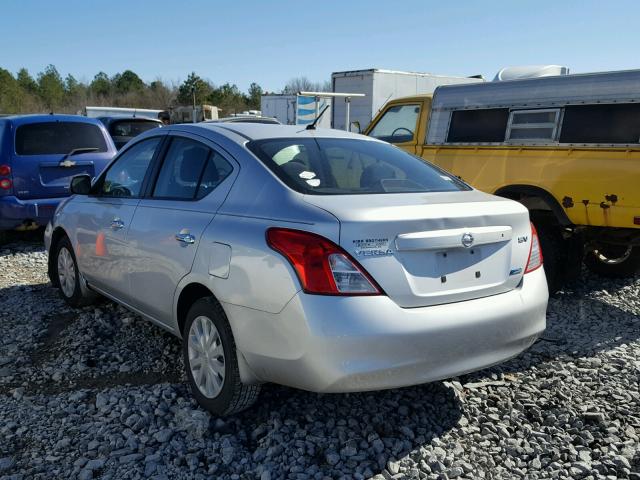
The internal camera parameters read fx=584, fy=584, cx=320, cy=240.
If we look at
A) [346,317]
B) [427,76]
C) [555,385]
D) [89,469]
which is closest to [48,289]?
[89,469]

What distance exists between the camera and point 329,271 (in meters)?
2.59

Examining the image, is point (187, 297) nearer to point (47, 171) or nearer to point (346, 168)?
point (346, 168)

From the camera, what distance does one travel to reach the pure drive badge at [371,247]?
261 centimetres

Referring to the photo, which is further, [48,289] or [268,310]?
[48,289]

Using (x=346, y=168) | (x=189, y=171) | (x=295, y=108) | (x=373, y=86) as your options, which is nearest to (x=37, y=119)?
(x=189, y=171)

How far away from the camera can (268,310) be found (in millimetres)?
2729

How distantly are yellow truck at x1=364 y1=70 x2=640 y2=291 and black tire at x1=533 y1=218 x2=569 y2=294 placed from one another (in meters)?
0.01

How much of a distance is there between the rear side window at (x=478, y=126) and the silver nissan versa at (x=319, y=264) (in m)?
2.63

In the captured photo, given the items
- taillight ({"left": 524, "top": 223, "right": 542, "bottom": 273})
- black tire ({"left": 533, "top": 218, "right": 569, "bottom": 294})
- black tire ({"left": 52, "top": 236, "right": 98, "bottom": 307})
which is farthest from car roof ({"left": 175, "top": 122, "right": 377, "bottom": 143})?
black tire ({"left": 533, "top": 218, "right": 569, "bottom": 294})

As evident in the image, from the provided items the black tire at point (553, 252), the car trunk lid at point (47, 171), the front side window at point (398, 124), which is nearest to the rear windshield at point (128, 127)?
the car trunk lid at point (47, 171)

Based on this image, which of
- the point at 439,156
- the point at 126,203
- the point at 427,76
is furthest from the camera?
the point at 427,76

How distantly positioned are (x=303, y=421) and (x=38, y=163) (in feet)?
19.2

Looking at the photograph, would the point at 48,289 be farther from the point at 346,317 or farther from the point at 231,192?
the point at 346,317

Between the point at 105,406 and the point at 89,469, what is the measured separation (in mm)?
632
